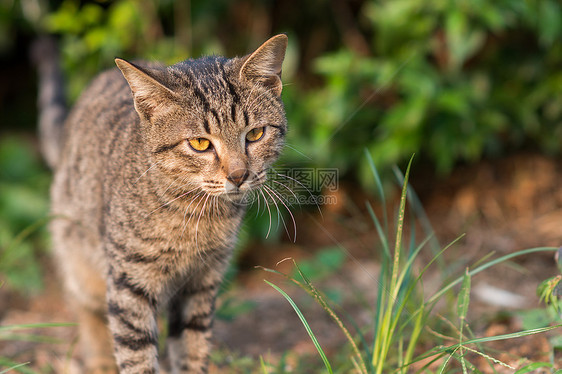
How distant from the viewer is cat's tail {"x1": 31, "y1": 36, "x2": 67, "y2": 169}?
3669mm

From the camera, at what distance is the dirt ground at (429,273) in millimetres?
3102

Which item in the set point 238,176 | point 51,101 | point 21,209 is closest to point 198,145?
point 238,176

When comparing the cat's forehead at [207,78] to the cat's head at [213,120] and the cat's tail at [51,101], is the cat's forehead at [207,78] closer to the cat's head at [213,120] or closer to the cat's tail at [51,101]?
the cat's head at [213,120]

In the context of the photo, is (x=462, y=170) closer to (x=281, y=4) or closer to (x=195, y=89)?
(x=281, y=4)

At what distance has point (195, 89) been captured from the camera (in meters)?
2.29

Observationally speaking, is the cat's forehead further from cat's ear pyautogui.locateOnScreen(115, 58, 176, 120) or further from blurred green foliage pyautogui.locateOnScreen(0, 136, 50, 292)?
blurred green foliage pyautogui.locateOnScreen(0, 136, 50, 292)

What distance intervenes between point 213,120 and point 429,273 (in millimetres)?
2262

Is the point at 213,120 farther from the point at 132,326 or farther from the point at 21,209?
the point at 21,209

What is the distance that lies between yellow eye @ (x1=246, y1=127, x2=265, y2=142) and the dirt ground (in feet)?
1.95

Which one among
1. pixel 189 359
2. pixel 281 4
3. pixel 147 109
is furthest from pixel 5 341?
pixel 281 4

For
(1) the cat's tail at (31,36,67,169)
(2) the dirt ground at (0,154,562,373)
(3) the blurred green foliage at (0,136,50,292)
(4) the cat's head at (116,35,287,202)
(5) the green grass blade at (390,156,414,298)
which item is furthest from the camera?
(3) the blurred green foliage at (0,136,50,292)

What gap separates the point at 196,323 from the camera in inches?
101

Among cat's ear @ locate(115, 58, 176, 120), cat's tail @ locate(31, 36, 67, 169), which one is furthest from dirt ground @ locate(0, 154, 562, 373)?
cat's tail @ locate(31, 36, 67, 169)

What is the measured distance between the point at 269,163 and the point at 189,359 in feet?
3.50
